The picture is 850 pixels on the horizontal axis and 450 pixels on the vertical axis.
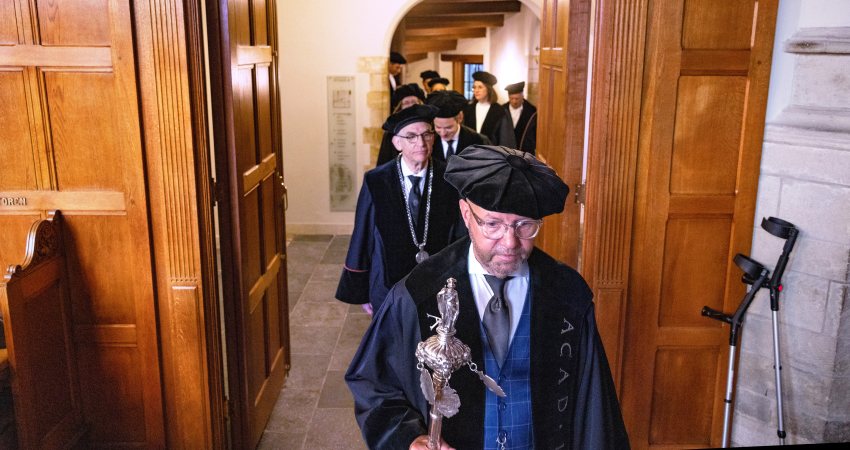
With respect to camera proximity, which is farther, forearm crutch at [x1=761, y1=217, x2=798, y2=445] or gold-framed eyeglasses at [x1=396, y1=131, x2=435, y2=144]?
gold-framed eyeglasses at [x1=396, y1=131, x2=435, y2=144]

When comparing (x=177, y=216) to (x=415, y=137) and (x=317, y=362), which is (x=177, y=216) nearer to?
(x=415, y=137)

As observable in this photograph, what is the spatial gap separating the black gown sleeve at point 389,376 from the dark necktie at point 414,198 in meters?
1.79

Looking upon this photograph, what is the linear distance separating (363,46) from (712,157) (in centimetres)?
554

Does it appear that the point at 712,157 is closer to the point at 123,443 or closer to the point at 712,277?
the point at 712,277

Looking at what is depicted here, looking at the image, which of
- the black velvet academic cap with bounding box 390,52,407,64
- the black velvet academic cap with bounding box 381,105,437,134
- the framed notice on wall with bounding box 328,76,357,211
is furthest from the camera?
the black velvet academic cap with bounding box 390,52,407,64

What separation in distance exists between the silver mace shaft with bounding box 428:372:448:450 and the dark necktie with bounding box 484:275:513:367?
1.14 ft

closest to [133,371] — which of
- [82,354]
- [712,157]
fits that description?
[82,354]

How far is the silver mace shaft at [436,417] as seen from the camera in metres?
1.79

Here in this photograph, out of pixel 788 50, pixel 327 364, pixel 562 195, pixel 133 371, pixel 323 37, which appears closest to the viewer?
pixel 562 195

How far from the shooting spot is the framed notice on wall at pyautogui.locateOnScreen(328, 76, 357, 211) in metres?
8.47

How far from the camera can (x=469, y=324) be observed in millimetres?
2121

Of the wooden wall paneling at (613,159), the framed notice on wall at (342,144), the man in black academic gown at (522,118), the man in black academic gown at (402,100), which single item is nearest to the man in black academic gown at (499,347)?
the wooden wall paneling at (613,159)

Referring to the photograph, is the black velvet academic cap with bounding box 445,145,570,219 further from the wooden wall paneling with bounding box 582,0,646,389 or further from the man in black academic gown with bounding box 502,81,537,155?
the man in black academic gown with bounding box 502,81,537,155

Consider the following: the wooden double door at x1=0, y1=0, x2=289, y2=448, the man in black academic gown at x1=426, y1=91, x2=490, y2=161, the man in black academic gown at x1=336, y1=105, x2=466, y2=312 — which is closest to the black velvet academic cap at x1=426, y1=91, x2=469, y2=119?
the man in black academic gown at x1=426, y1=91, x2=490, y2=161
